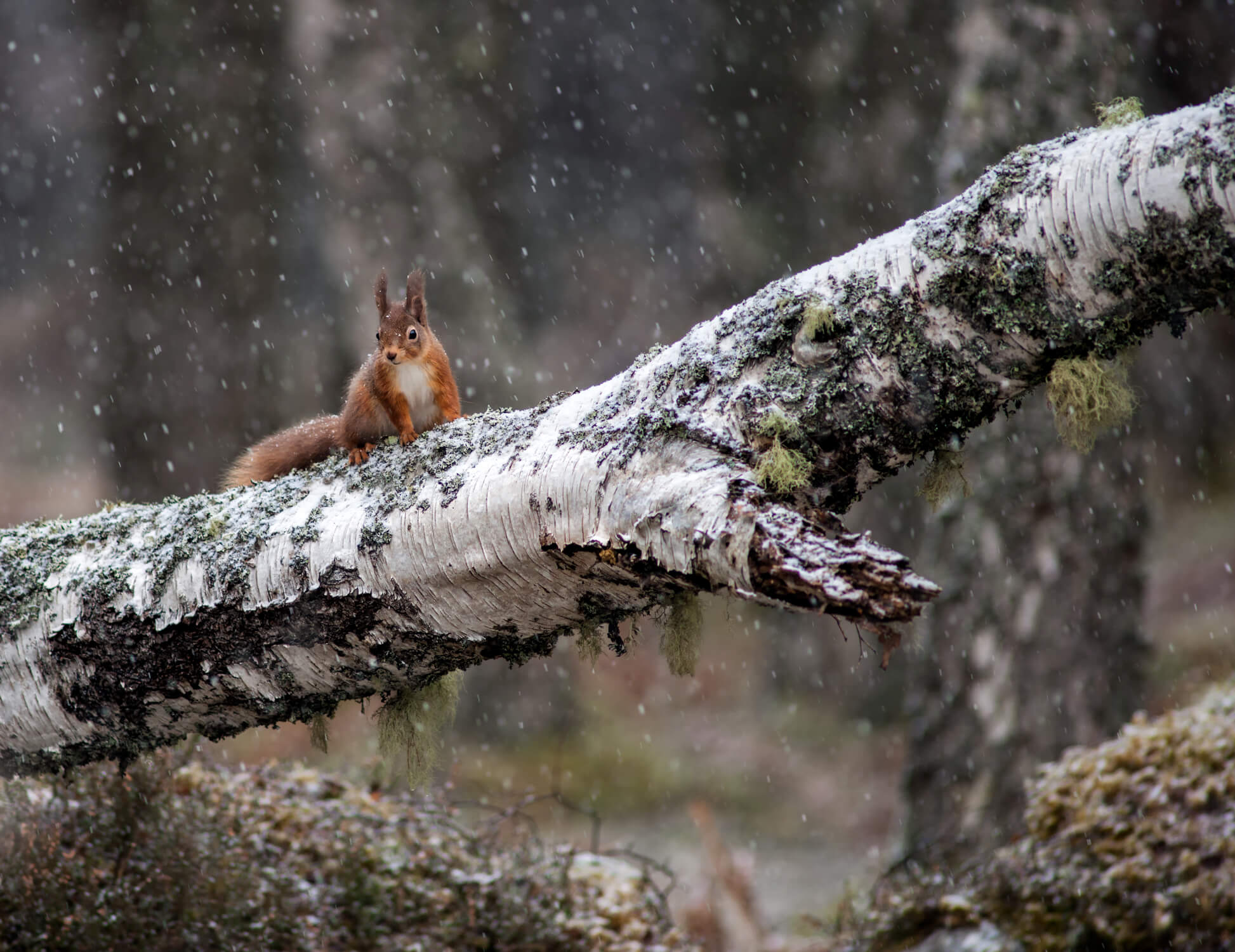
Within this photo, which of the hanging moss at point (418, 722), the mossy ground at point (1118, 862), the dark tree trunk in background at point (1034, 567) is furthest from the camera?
the dark tree trunk in background at point (1034, 567)

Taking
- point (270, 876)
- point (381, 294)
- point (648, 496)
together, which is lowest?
point (270, 876)

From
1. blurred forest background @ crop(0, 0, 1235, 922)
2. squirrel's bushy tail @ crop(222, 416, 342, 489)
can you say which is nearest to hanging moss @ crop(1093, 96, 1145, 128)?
squirrel's bushy tail @ crop(222, 416, 342, 489)

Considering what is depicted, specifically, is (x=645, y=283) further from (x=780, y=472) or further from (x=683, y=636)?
(x=780, y=472)

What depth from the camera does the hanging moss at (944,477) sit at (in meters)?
2.02

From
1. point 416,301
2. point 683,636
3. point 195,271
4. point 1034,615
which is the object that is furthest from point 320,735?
point 195,271

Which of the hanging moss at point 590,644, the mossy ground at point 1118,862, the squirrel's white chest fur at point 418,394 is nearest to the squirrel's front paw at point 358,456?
the squirrel's white chest fur at point 418,394

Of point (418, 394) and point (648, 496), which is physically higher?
point (418, 394)

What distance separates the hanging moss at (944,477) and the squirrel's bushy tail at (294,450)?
1.69m

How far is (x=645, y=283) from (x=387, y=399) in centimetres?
874

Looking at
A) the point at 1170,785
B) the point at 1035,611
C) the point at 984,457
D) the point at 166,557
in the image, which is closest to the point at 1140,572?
the point at 1035,611

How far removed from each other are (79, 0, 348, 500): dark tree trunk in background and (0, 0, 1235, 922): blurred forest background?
2 cm

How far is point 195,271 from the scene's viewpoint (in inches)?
296

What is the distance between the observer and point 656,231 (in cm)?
1099

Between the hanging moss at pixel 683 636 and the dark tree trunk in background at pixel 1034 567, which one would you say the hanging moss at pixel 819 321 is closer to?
the hanging moss at pixel 683 636
